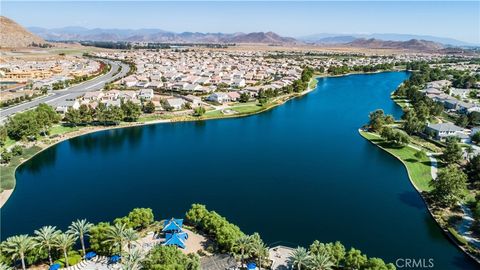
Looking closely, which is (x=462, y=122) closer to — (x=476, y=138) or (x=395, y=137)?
(x=476, y=138)

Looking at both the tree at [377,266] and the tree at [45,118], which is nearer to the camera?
the tree at [377,266]

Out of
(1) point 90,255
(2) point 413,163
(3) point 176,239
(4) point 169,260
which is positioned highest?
(4) point 169,260

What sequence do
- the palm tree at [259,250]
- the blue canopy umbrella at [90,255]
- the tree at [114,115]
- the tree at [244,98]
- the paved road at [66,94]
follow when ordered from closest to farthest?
the palm tree at [259,250] < the blue canopy umbrella at [90,255] < the tree at [114,115] < the paved road at [66,94] < the tree at [244,98]

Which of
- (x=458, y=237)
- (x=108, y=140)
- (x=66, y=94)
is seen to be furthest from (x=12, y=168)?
(x=458, y=237)

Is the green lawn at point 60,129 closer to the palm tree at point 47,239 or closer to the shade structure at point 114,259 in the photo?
the palm tree at point 47,239

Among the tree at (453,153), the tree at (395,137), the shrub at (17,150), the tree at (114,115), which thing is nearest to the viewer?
the tree at (453,153)

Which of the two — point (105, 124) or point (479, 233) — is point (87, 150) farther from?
point (479, 233)

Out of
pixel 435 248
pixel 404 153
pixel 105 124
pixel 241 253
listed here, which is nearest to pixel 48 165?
pixel 105 124

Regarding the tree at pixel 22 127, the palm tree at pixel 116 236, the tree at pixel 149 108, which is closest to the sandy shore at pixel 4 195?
the tree at pixel 22 127

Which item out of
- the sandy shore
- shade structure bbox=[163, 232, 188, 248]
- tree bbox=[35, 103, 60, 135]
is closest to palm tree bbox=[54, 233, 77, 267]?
shade structure bbox=[163, 232, 188, 248]
